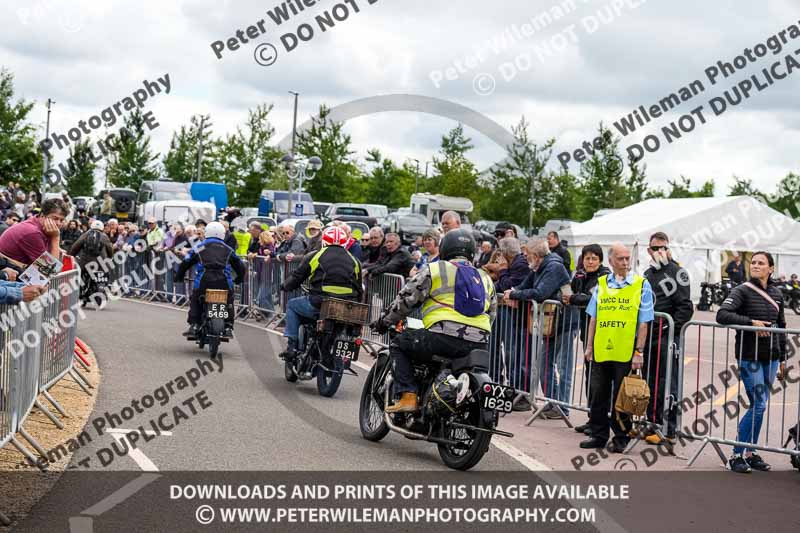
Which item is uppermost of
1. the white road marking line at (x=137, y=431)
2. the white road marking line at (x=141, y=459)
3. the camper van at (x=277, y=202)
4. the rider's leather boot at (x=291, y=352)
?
the camper van at (x=277, y=202)

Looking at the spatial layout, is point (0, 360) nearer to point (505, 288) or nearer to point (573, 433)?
point (573, 433)

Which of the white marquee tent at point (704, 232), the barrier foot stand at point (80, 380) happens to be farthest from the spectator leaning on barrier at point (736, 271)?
the barrier foot stand at point (80, 380)

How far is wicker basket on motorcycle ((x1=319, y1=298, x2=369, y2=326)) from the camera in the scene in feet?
37.7

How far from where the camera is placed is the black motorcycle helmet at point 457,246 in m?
8.45

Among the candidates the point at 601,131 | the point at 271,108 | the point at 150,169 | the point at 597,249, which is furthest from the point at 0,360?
the point at 150,169

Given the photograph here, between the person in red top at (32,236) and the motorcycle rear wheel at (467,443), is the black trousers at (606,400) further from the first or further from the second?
the person in red top at (32,236)

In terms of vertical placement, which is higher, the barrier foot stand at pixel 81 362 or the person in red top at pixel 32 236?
the person in red top at pixel 32 236

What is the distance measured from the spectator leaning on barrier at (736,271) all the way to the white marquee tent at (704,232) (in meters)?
1.69

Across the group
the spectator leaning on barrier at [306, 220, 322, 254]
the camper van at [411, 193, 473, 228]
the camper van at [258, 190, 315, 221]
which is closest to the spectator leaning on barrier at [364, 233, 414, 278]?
the spectator leaning on barrier at [306, 220, 322, 254]

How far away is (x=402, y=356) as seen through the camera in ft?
27.8

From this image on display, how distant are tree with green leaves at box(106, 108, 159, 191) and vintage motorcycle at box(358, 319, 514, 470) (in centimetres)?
6126

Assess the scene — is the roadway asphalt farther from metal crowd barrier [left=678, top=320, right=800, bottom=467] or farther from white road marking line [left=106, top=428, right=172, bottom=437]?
metal crowd barrier [left=678, top=320, right=800, bottom=467]

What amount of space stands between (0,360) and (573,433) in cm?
562

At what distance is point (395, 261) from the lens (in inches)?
624
